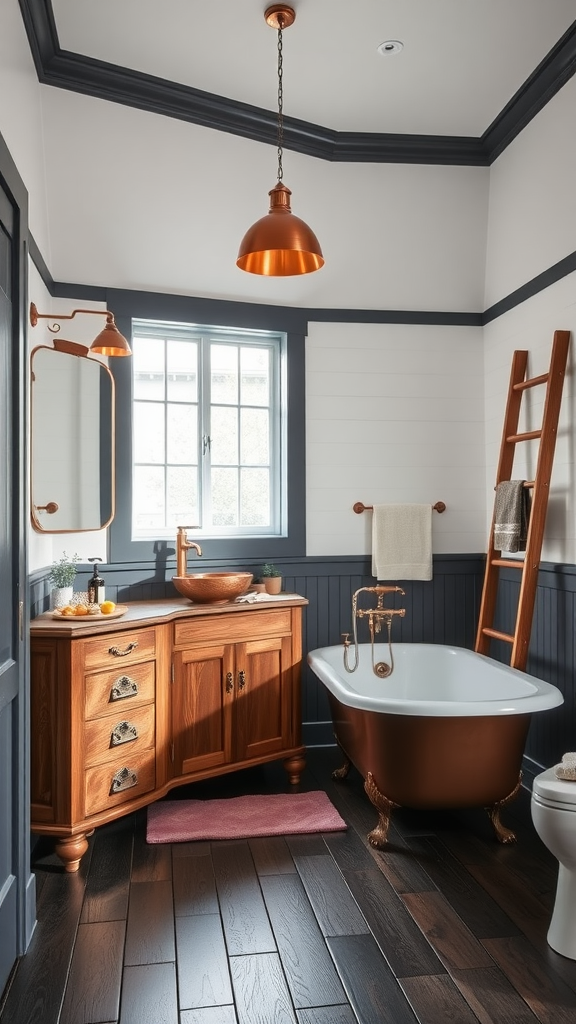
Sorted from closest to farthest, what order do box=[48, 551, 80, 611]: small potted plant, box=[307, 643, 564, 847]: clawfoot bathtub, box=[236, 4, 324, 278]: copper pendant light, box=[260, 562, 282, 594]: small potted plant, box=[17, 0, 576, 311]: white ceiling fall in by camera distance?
box=[236, 4, 324, 278]: copper pendant light → box=[307, 643, 564, 847]: clawfoot bathtub → box=[17, 0, 576, 311]: white ceiling → box=[48, 551, 80, 611]: small potted plant → box=[260, 562, 282, 594]: small potted plant

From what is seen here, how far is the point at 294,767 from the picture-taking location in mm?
3795

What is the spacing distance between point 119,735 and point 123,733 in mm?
23

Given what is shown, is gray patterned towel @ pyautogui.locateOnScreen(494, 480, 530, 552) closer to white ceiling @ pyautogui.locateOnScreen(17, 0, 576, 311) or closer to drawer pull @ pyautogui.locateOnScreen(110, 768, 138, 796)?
white ceiling @ pyautogui.locateOnScreen(17, 0, 576, 311)

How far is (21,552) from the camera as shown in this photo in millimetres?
2438

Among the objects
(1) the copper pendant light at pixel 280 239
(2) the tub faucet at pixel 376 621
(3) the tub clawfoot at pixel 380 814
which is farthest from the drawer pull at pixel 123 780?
(1) the copper pendant light at pixel 280 239

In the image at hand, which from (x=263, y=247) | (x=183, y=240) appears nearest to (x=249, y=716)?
(x=263, y=247)

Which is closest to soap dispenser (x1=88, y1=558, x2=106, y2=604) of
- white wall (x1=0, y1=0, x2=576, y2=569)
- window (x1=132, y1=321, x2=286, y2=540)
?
white wall (x1=0, y1=0, x2=576, y2=569)

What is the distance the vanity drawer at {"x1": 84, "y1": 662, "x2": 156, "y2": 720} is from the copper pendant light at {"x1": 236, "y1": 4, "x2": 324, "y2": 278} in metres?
1.68

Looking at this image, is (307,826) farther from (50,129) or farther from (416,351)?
(50,129)

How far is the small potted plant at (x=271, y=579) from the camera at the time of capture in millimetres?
4082

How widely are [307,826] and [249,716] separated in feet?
2.02

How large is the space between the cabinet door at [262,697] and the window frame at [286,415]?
65 centimetres

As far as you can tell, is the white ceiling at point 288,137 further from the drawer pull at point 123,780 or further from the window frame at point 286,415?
the drawer pull at point 123,780

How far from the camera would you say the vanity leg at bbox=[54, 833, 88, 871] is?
293cm
